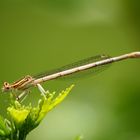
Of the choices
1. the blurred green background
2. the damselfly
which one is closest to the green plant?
the damselfly

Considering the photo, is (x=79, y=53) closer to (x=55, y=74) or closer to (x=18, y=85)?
(x=55, y=74)

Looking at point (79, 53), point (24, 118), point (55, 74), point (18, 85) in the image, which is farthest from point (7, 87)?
point (79, 53)

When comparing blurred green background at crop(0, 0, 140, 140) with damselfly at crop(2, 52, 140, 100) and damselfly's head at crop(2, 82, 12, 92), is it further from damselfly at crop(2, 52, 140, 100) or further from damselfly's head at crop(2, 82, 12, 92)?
damselfly's head at crop(2, 82, 12, 92)

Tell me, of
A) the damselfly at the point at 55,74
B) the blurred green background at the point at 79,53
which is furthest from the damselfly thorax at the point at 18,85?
the blurred green background at the point at 79,53

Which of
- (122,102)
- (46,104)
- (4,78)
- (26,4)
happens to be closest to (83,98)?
(122,102)

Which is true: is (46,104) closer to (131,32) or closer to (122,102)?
(122,102)
